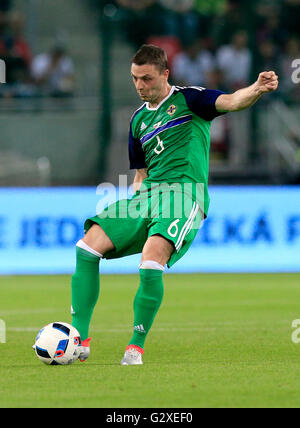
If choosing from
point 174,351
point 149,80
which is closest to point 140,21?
point 149,80

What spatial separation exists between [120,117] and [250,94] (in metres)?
11.4

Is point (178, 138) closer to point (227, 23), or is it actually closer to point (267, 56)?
point (267, 56)

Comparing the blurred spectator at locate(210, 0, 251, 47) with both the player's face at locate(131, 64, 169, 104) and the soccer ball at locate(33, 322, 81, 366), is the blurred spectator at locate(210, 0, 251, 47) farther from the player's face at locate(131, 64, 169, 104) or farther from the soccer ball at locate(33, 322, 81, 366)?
the soccer ball at locate(33, 322, 81, 366)

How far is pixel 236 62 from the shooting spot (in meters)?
18.7

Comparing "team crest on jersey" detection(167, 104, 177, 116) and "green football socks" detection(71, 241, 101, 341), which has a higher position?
"team crest on jersey" detection(167, 104, 177, 116)

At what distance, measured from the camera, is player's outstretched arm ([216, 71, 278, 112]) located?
6578 millimetres

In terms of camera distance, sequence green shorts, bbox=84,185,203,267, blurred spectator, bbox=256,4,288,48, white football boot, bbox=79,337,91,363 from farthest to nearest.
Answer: blurred spectator, bbox=256,4,288,48
white football boot, bbox=79,337,91,363
green shorts, bbox=84,185,203,267

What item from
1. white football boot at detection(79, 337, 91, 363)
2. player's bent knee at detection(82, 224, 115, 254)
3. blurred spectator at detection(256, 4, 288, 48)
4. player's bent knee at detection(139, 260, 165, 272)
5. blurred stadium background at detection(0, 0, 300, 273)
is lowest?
white football boot at detection(79, 337, 91, 363)

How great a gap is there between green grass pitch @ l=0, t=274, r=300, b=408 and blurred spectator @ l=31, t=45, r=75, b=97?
579 cm

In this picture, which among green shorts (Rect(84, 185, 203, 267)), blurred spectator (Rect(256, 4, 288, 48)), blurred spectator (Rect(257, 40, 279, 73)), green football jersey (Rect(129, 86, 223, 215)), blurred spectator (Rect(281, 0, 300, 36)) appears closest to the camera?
green shorts (Rect(84, 185, 203, 267))

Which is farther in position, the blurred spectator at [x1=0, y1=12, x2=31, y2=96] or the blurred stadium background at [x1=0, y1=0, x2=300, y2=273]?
the blurred spectator at [x1=0, y1=12, x2=31, y2=96]

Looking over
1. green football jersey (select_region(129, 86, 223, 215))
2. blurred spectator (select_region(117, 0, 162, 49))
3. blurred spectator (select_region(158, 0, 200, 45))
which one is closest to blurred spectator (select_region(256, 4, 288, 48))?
blurred spectator (select_region(158, 0, 200, 45))
